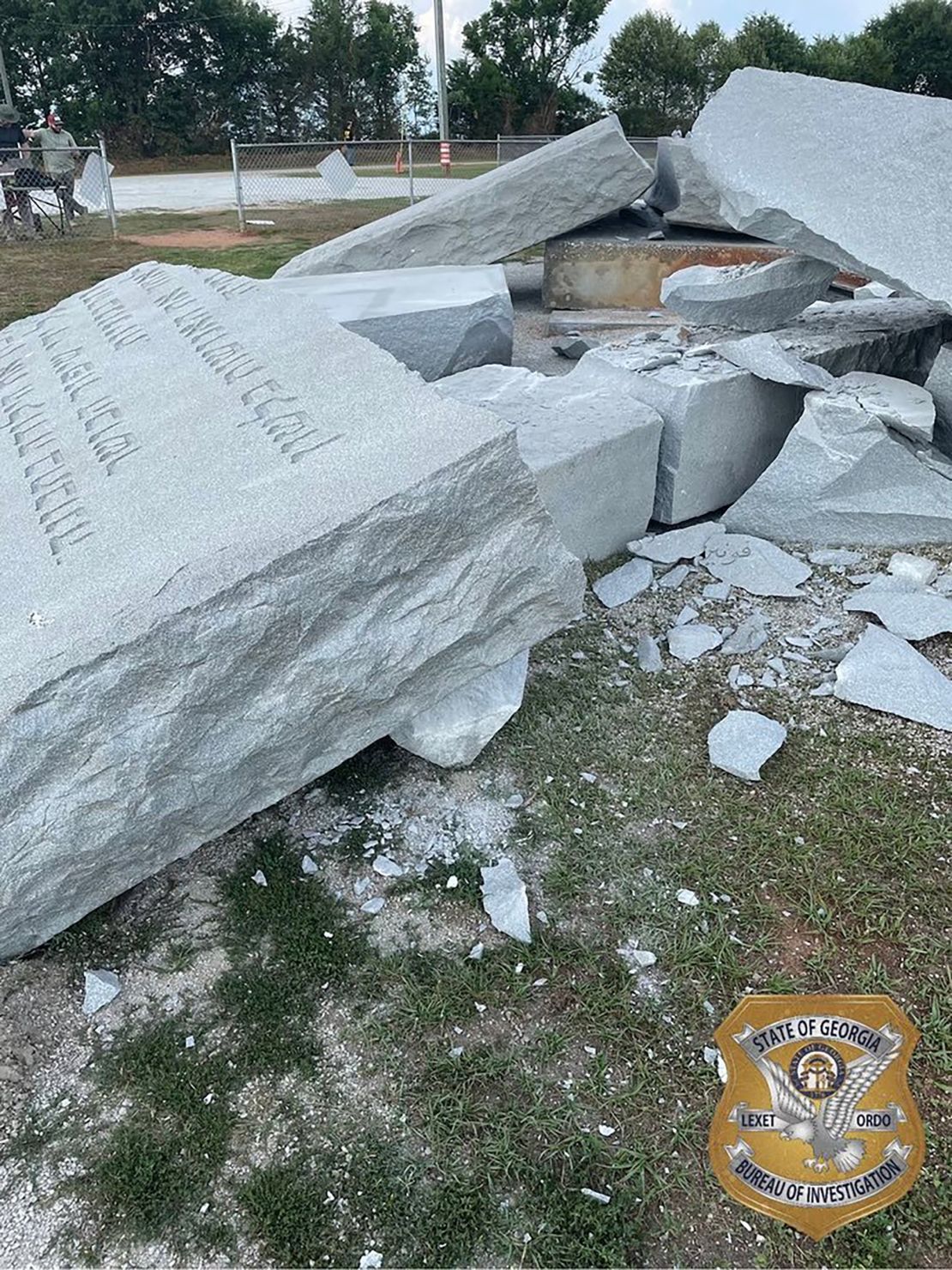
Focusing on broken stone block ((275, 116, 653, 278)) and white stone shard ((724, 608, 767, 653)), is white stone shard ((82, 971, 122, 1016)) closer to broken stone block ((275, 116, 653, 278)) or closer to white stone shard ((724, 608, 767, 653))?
white stone shard ((724, 608, 767, 653))

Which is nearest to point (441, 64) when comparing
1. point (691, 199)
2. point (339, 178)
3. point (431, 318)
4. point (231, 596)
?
point (339, 178)

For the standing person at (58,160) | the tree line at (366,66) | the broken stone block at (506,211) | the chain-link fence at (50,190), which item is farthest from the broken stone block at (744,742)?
the tree line at (366,66)

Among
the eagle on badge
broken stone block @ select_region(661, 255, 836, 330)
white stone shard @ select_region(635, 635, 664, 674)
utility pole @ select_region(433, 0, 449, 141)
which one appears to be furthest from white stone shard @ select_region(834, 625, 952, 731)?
utility pole @ select_region(433, 0, 449, 141)

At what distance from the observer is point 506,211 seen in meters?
6.55

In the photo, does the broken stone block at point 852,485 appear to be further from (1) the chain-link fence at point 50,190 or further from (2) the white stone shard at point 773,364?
(1) the chain-link fence at point 50,190

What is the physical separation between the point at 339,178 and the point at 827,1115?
13.7 m

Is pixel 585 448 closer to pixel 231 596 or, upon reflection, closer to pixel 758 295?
pixel 231 596

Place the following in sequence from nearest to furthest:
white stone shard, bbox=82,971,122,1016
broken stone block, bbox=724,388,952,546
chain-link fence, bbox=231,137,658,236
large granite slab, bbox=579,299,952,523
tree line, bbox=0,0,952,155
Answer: white stone shard, bbox=82,971,122,1016
broken stone block, bbox=724,388,952,546
large granite slab, bbox=579,299,952,523
chain-link fence, bbox=231,137,658,236
tree line, bbox=0,0,952,155

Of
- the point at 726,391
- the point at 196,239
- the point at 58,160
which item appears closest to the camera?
the point at 726,391

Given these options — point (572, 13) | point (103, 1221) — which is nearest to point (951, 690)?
point (103, 1221)

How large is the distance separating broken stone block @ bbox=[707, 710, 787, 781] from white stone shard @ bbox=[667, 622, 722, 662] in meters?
0.39

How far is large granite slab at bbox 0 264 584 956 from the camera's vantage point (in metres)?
1.83

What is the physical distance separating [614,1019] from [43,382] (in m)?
2.67

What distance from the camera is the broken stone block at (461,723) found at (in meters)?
2.47
